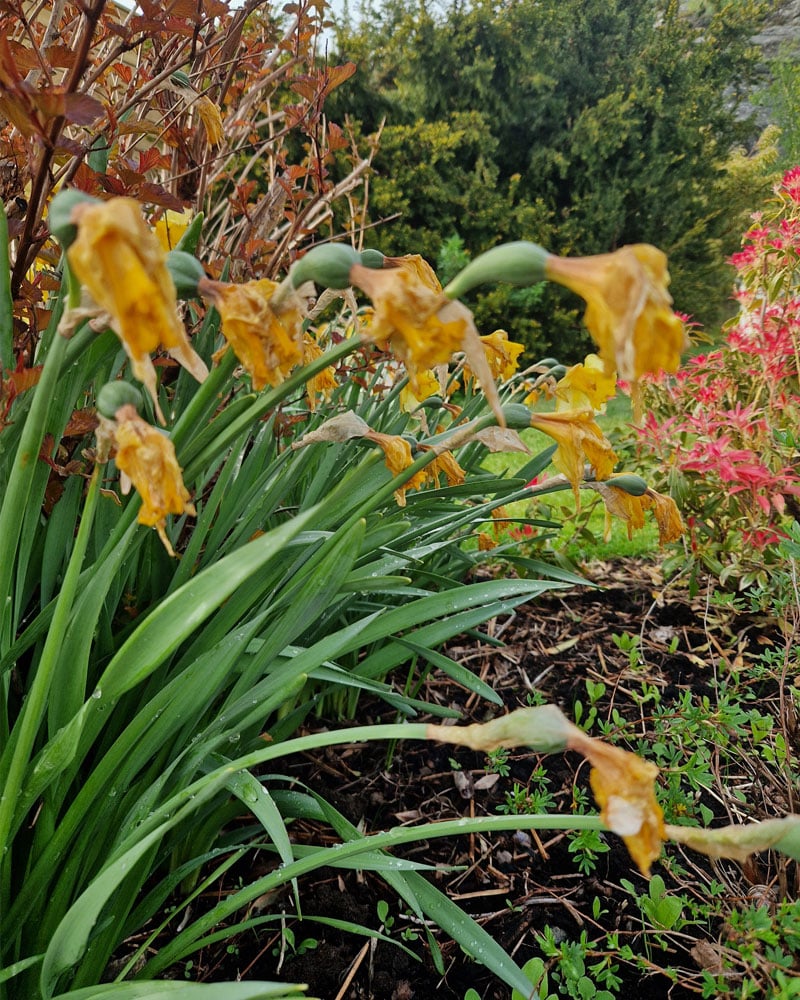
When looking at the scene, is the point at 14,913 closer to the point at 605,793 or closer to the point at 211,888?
the point at 211,888

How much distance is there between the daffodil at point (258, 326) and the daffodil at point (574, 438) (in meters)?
0.33

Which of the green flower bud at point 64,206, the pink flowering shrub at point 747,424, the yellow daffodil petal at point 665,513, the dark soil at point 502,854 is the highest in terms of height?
the green flower bud at point 64,206

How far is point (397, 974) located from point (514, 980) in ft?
0.90

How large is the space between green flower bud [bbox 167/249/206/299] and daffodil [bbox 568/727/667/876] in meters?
0.44

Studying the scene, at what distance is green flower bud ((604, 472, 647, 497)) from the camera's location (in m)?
0.87

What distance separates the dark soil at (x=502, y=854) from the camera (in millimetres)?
942

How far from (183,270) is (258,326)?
0.23ft

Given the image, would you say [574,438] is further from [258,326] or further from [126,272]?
[126,272]

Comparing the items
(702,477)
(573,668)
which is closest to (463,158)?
(702,477)

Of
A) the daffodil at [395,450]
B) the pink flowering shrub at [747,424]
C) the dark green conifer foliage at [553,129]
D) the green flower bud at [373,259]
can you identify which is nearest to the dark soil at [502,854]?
the pink flowering shrub at [747,424]

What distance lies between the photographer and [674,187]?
8281 mm

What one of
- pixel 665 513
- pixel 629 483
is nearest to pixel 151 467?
pixel 629 483

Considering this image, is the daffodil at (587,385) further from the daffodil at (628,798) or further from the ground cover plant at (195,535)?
the daffodil at (628,798)

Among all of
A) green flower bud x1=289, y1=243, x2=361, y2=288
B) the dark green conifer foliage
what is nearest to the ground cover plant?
green flower bud x1=289, y1=243, x2=361, y2=288
